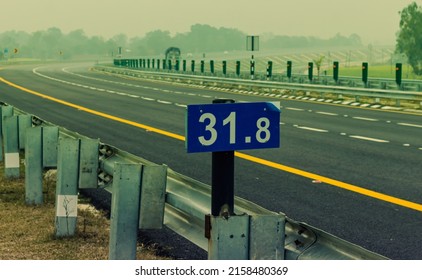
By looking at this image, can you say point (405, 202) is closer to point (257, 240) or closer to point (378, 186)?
point (378, 186)

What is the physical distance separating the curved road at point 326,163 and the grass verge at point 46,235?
7.26ft

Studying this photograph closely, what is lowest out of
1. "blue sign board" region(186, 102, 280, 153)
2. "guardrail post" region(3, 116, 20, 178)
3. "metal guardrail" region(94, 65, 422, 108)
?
"metal guardrail" region(94, 65, 422, 108)

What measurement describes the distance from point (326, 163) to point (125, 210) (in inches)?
334

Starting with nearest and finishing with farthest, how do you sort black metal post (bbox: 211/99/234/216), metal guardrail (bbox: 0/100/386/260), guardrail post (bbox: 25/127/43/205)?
metal guardrail (bbox: 0/100/386/260) → black metal post (bbox: 211/99/234/216) → guardrail post (bbox: 25/127/43/205)

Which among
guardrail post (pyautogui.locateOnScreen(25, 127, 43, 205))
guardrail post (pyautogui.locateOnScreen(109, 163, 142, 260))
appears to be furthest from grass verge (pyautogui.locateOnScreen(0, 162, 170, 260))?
guardrail post (pyautogui.locateOnScreen(109, 163, 142, 260))

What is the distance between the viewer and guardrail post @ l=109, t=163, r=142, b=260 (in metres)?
5.95

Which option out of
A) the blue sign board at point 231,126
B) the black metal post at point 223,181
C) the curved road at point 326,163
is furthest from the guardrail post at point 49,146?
the blue sign board at point 231,126

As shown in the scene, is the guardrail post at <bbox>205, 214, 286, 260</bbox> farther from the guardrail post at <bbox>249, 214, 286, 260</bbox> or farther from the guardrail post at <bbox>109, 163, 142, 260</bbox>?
the guardrail post at <bbox>109, 163, 142, 260</bbox>

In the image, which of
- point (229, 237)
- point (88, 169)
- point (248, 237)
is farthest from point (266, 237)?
point (88, 169)

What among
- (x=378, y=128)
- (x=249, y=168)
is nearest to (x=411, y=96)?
(x=378, y=128)

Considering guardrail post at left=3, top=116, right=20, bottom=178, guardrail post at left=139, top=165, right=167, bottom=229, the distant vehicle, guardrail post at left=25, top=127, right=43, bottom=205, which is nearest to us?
guardrail post at left=139, top=165, right=167, bottom=229

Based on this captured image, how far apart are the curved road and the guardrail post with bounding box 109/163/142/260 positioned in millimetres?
2704

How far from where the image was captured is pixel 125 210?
5.99m

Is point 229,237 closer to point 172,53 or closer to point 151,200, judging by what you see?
point 151,200
